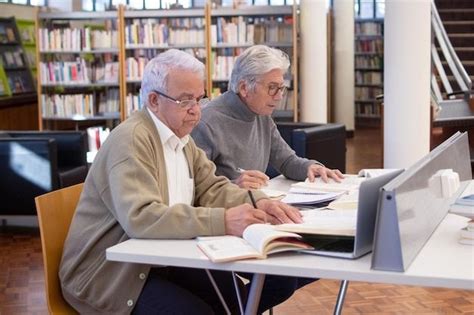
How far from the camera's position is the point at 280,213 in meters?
2.57

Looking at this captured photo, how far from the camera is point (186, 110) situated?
2.76 metres

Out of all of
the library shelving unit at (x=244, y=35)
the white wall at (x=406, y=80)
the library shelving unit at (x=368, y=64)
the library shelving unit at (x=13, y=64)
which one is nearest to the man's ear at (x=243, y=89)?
the white wall at (x=406, y=80)

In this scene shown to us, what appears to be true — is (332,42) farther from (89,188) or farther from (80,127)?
(89,188)

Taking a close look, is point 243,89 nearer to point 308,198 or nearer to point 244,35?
point 308,198

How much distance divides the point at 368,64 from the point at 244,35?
789 centimetres

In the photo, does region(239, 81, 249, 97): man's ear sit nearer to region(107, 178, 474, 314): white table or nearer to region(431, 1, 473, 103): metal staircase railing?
region(107, 178, 474, 314): white table

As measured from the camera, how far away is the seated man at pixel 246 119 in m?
3.64

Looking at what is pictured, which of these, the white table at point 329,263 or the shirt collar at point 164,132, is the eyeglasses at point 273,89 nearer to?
the shirt collar at point 164,132

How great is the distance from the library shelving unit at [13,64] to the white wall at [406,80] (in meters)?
8.69

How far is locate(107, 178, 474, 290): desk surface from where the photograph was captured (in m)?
2.02

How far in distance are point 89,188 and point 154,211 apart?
31 centimetres

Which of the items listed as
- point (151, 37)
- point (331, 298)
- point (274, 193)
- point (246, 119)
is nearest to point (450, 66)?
point (151, 37)

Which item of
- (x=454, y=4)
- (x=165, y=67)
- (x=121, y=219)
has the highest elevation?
(x=454, y=4)

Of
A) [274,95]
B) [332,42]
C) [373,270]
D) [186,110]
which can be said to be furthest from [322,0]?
[373,270]
